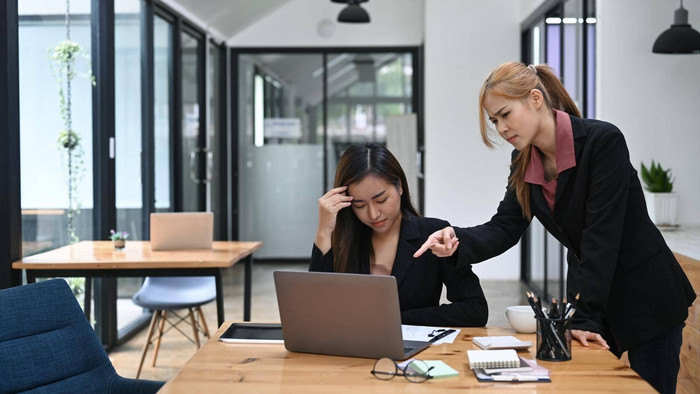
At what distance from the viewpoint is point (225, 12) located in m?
8.68

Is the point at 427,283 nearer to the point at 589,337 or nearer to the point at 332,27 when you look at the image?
Answer: the point at 589,337

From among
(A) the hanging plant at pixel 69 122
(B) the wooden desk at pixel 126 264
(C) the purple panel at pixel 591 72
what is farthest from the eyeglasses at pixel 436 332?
(C) the purple panel at pixel 591 72

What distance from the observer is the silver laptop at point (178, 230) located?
4.61 metres

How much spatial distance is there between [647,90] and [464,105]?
12.0ft

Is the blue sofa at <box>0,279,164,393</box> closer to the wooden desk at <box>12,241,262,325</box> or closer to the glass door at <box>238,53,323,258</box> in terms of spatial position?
the wooden desk at <box>12,241,262,325</box>

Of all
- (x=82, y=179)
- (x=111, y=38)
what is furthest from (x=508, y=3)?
(x=82, y=179)

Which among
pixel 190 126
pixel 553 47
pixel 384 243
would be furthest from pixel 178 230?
pixel 553 47

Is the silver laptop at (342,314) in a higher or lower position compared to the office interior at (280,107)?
lower

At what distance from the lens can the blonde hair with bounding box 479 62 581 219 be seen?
7.12 feet

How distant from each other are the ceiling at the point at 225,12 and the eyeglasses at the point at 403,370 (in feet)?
Result: 18.7

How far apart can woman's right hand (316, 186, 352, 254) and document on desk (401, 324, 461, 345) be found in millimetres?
407

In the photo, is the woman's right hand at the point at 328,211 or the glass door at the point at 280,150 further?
the glass door at the point at 280,150

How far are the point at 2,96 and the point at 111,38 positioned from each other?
1.66 metres

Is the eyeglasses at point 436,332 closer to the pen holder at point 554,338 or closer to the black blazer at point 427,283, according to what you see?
the black blazer at point 427,283
